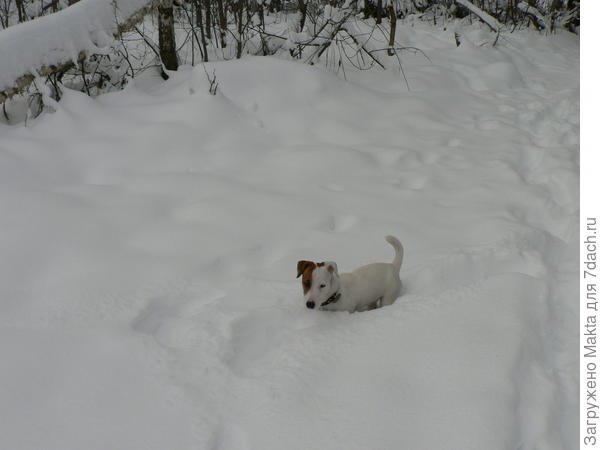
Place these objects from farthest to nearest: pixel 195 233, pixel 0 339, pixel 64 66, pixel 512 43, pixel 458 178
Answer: pixel 512 43 < pixel 64 66 < pixel 458 178 < pixel 195 233 < pixel 0 339

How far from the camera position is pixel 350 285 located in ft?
9.85

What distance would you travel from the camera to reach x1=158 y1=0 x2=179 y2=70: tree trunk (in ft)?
20.2

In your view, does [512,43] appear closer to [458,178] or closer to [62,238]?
[458,178]

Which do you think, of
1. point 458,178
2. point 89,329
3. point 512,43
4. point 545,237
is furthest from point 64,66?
point 512,43

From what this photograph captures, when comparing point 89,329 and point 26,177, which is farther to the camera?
point 26,177

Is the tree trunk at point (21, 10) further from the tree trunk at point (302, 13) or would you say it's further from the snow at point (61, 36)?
the tree trunk at point (302, 13)

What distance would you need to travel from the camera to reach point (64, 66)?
539cm

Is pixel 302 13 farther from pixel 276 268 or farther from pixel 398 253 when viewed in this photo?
pixel 398 253

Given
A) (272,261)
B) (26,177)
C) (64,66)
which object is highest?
(64,66)

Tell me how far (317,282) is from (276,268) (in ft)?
2.07

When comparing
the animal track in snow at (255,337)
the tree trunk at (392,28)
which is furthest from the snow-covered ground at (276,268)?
the tree trunk at (392,28)

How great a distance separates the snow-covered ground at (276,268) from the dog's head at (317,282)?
0.15 meters

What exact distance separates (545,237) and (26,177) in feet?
12.9

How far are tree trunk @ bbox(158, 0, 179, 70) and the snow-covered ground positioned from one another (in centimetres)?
36
